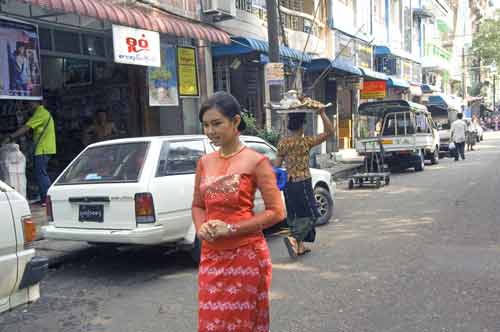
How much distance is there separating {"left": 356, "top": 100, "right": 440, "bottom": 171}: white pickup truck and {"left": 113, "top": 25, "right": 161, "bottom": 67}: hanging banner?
24.3ft

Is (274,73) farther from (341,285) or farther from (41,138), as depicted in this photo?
(341,285)

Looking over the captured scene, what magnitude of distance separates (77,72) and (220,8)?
159 inches

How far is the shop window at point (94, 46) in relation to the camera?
11.1 meters

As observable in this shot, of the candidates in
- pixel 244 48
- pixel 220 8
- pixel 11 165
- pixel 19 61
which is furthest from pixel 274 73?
pixel 11 165

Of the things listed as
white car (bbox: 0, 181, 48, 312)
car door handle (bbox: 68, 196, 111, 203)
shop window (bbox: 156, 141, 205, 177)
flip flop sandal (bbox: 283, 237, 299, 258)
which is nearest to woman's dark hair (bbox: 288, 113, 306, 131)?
shop window (bbox: 156, 141, 205, 177)

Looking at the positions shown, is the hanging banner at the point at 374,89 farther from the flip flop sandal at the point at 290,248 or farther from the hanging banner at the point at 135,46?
Result: the flip flop sandal at the point at 290,248

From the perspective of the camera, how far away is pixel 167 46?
39.7ft

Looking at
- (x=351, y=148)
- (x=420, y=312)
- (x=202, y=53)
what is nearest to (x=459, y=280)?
(x=420, y=312)

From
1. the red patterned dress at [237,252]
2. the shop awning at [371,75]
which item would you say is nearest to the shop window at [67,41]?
the red patterned dress at [237,252]

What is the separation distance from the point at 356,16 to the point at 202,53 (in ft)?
45.8

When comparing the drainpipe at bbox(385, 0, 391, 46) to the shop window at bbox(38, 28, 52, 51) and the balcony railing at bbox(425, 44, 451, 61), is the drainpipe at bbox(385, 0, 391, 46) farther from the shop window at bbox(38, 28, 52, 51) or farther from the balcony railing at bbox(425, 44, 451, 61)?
the shop window at bbox(38, 28, 52, 51)

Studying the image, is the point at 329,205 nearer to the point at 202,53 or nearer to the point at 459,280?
the point at 459,280

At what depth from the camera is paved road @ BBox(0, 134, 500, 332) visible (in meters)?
4.36

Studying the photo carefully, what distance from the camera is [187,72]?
1266 centimetres
